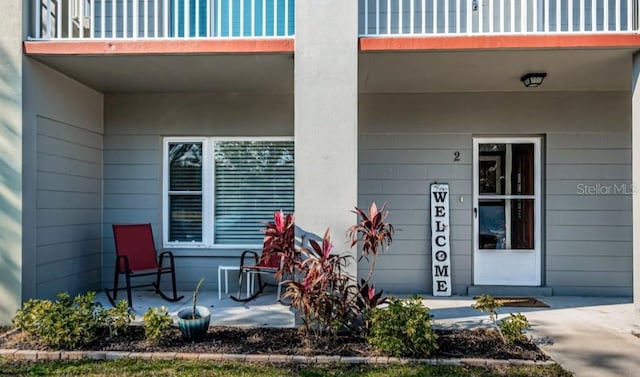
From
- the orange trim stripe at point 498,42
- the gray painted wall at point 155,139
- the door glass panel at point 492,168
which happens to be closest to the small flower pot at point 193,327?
the gray painted wall at point 155,139

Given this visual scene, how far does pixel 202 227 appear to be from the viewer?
5996mm

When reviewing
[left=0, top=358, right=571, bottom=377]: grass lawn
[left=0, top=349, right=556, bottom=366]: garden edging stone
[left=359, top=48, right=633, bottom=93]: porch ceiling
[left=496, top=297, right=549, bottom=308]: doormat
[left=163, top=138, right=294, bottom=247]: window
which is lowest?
[left=0, top=358, right=571, bottom=377]: grass lawn

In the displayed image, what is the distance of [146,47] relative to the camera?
4.38 m

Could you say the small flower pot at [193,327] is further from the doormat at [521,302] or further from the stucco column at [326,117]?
the doormat at [521,302]

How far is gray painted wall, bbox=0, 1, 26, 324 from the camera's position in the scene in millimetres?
4387

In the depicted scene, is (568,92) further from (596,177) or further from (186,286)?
(186,286)

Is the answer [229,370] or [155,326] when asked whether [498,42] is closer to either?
[229,370]

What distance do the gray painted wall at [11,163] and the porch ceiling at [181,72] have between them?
0.81 ft

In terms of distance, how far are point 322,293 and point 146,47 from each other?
2.68 meters

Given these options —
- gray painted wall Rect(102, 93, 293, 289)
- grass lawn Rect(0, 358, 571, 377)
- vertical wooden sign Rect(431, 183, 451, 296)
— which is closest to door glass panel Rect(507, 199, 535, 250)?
vertical wooden sign Rect(431, 183, 451, 296)

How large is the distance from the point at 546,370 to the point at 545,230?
2.74m

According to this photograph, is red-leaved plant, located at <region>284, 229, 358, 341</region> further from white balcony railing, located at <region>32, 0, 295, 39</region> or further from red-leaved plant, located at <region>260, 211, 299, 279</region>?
white balcony railing, located at <region>32, 0, 295, 39</region>

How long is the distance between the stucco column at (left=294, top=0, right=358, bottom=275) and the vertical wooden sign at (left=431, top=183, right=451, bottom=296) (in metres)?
1.94

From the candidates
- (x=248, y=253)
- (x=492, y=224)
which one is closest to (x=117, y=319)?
(x=248, y=253)
